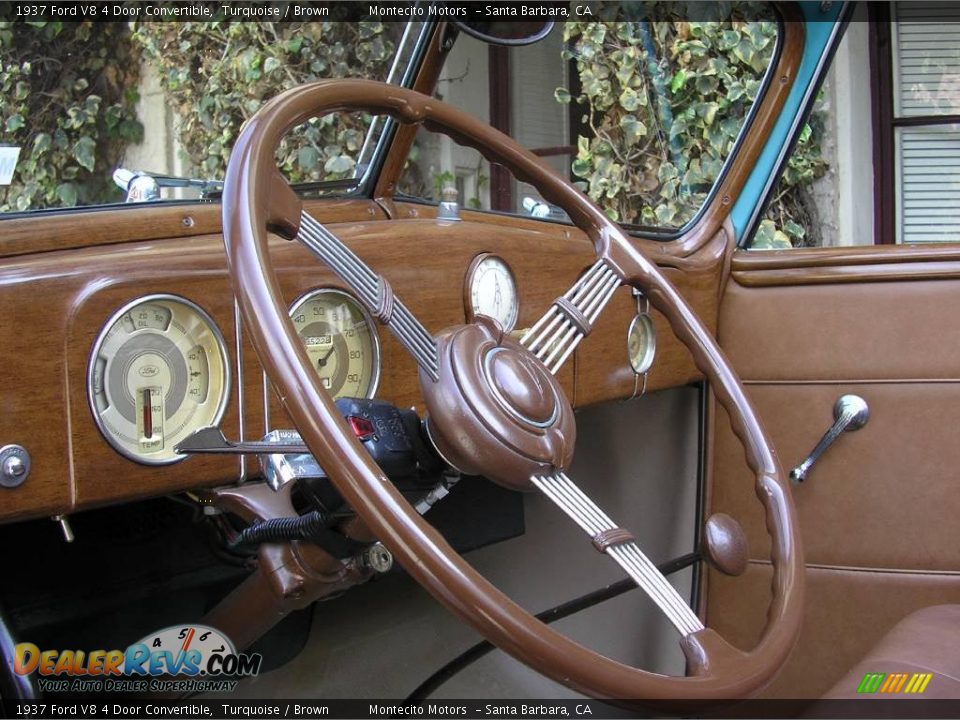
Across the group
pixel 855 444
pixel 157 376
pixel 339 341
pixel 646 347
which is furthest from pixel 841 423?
pixel 157 376

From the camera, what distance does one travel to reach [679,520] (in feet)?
6.48

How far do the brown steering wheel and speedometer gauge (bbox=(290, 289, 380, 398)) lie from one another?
9.2 inches

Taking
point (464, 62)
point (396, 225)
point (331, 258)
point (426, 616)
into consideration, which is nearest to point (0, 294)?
point (331, 258)

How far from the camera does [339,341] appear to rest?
125cm

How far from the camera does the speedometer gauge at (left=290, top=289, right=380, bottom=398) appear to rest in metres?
Result: 1.22

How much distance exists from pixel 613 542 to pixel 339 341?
48 cm

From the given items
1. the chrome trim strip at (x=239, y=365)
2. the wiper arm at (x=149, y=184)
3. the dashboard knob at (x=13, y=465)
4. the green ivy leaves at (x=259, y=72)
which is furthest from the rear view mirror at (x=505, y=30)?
the dashboard knob at (x=13, y=465)

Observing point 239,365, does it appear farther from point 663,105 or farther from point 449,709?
point 663,105

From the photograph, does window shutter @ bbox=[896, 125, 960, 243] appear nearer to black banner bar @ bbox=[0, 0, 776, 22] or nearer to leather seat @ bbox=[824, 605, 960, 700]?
black banner bar @ bbox=[0, 0, 776, 22]

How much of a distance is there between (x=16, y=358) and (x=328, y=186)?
0.78 meters

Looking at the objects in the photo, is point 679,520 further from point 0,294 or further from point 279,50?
point 0,294

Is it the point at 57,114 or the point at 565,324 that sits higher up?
the point at 57,114

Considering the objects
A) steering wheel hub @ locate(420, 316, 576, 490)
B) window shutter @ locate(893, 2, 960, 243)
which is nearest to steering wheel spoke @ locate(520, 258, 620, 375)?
steering wheel hub @ locate(420, 316, 576, 490)

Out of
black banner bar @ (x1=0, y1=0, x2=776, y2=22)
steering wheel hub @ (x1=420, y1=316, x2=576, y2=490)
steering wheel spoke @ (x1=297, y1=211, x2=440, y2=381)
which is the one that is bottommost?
steering wheel hub @ (x1=420, y1=316, x2=576, y2=490)
